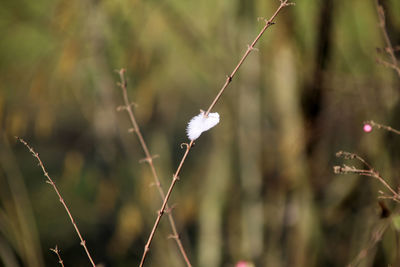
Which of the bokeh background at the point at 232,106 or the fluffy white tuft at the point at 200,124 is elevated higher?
the bokeh background at the point at 232,106

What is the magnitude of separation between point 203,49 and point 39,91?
88 centimetres

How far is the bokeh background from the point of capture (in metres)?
1.70

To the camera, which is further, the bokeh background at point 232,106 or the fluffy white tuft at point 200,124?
the bokeh background at point 232,106

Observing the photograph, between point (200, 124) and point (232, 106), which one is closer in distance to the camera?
point (200, 124)

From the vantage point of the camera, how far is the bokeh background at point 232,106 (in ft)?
5.59

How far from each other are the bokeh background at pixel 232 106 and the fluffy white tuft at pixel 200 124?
3.11ft

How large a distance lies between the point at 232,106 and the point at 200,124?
5.85 feet

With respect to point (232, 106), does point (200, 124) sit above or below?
below

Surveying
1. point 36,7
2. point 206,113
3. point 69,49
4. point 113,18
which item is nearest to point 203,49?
point 113,18

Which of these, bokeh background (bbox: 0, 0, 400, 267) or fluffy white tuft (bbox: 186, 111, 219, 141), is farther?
bokeh background (bbox: 0, 0, 400, 267)

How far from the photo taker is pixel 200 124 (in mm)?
608

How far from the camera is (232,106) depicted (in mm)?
2377

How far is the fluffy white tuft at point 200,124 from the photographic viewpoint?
584mm

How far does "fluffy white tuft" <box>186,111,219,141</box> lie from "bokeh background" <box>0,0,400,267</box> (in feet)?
3.11
